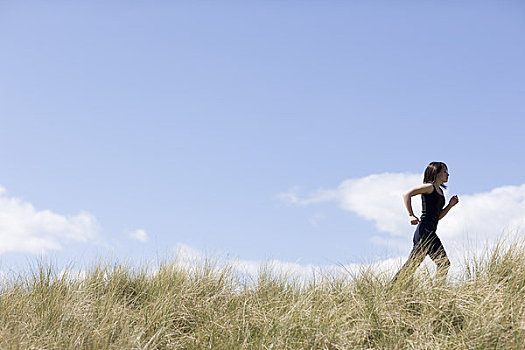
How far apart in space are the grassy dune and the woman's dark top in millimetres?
773

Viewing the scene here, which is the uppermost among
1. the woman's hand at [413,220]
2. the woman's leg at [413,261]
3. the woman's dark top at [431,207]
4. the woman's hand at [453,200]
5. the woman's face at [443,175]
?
the woman's face at [443,175]

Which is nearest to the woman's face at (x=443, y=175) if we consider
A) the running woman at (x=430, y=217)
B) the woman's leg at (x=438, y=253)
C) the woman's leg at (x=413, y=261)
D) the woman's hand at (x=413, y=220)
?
the running woman at (x=430, y=217)

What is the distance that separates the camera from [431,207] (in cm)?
749

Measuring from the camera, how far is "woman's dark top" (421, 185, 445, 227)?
24.5ft

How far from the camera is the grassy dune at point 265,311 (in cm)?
598

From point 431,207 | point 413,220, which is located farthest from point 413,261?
point 431,207

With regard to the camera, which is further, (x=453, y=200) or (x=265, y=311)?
(x=453, y=200)

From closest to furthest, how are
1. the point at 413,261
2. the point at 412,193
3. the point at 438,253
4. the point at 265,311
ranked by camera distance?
the point at 265,311 → the point at 413,261 → the point at 438,253 → the point at 412,193

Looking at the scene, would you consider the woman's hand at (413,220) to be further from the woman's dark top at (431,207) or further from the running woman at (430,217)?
the woman's dark top at (431,207)

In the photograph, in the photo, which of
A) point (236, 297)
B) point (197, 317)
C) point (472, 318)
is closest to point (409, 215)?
point (472, 318)

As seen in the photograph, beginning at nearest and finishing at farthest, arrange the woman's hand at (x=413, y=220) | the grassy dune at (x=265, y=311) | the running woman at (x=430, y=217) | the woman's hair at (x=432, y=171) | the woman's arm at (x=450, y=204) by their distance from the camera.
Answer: the grassy dune at (x=265, y=311) < the running woman at (x=430, y=217) < the woman's hand at (x=413, y=220) < the woman's hair at (x=432, y=171) < the woman's arm at (x=450, y=204)

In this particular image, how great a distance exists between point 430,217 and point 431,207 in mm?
136

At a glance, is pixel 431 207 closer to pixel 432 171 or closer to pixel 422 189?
pixel 422 189

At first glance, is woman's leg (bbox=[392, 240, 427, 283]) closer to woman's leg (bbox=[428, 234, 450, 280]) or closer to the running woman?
the running woman
